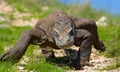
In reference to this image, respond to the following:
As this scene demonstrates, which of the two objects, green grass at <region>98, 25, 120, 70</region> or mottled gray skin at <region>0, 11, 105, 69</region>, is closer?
mottled gray skin at <region>0, 11, 105, 69</region>

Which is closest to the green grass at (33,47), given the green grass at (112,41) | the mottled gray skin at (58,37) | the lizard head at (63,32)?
the green grass at (112,41)

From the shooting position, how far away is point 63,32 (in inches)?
390

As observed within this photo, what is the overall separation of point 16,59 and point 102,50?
2.63 m

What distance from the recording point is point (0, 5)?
25547 mm

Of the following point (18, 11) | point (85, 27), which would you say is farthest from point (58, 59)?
point (18, 11)

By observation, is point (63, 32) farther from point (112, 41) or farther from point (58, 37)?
point (112, 41)

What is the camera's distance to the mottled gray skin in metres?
9.98

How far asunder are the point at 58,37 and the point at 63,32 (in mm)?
141

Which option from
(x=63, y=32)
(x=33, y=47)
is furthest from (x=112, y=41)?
(x=63, y=32)

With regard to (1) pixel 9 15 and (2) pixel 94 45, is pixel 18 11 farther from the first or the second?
(2) pixel 94 45

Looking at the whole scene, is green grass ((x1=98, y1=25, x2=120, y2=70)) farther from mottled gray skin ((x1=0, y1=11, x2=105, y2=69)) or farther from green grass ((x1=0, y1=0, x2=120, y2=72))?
mottled gray skin ((x1=0, y1=11, x2=105, y2=69))

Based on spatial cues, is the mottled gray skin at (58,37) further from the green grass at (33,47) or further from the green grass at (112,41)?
the green grass at (112,41)

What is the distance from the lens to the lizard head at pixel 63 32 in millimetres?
9664

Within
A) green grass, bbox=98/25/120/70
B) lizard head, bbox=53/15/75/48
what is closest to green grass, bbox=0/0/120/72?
green grass, bbox=98/25/120/70
